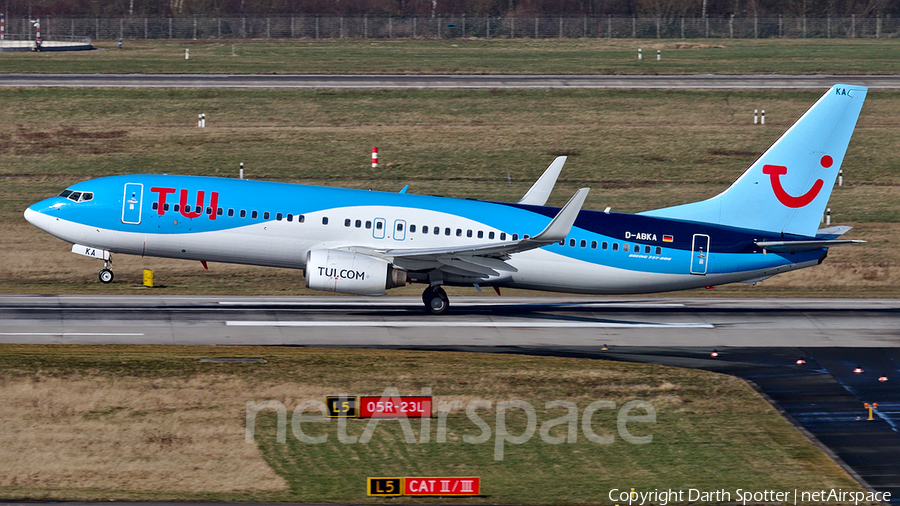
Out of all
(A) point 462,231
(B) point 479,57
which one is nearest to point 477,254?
(A) point 462,231

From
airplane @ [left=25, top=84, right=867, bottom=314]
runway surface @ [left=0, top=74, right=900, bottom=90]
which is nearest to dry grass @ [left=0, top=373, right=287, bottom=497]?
airplane @ [left=25, top=84, right=867, bottom=314]

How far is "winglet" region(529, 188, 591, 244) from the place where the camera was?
33.2m

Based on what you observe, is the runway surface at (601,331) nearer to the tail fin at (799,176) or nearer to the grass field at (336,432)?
the grass field at (336,432)

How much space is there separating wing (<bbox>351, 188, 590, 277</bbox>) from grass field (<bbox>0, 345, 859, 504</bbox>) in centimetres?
534

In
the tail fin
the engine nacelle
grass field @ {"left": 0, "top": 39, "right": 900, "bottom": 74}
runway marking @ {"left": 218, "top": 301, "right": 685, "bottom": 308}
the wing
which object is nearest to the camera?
the wing

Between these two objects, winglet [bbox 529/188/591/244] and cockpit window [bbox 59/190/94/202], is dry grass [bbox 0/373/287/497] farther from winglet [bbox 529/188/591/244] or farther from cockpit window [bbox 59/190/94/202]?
cockpit window [bbox 59/190/94/202]

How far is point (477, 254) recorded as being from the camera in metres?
35.5

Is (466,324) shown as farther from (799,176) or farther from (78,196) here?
(78,196)

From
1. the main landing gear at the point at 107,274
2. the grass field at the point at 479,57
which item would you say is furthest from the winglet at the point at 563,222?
the grass field at the point at 479,57

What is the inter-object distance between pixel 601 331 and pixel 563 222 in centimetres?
429

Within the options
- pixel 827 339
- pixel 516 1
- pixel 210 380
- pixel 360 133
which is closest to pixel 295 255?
pixel 210 380

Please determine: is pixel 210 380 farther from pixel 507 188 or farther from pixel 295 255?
pixel 507 188

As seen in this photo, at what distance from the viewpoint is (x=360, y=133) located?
66875mm

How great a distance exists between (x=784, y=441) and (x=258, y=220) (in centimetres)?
1932
